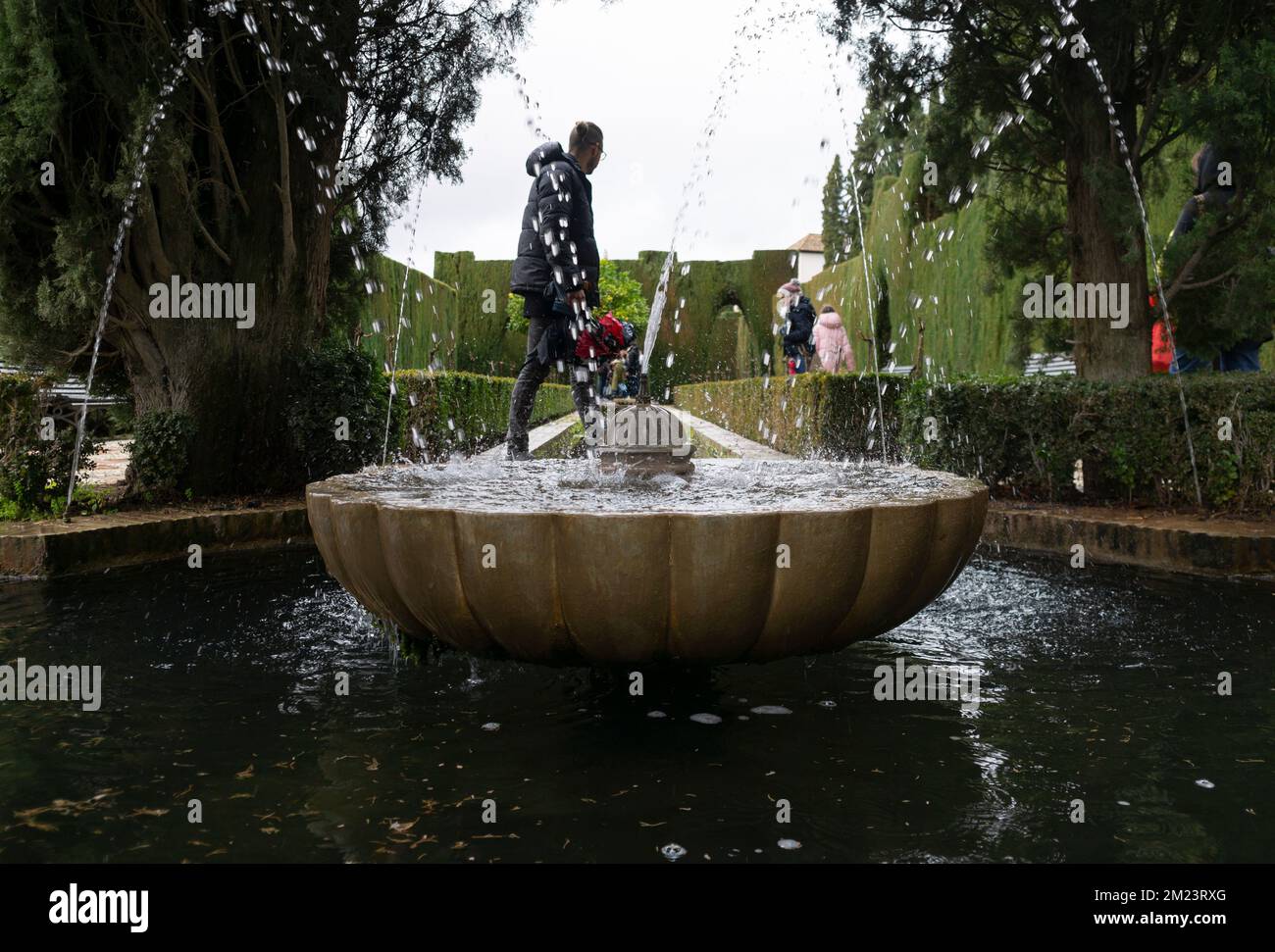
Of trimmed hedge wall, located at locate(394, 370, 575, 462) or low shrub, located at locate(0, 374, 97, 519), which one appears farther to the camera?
trimmed hedge wall, located at locate(394, 370, 575, 462)

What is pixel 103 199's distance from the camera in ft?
16.7

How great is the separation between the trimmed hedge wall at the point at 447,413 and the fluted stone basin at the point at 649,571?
4793 mm

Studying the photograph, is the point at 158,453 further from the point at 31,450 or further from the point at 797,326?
the point at 797,326

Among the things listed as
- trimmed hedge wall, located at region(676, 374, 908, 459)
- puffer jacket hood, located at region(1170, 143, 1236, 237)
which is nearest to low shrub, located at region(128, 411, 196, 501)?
trimmed hedge wall, located at region(676, 374, 908, 459)

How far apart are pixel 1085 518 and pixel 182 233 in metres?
5.21

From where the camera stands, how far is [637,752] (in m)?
2.04

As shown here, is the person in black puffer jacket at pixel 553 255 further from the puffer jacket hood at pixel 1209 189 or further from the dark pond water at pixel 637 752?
the puffer jacket hood at pixel 1209 189

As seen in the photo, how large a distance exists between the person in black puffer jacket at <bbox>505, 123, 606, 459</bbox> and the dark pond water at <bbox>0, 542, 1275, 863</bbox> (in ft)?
7.46

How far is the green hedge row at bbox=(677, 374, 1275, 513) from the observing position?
451 centimetres

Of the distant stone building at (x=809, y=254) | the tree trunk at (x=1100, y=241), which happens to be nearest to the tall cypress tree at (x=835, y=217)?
the distant stone building at (x=809, y=254)

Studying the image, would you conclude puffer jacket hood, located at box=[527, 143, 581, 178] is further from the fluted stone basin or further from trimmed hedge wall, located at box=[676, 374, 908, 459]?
trimmed hedge wall, located at box=[676, 374, 908, 459]

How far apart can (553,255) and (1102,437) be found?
3106mm

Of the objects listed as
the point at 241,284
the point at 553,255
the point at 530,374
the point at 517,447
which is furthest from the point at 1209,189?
the point at 241,284

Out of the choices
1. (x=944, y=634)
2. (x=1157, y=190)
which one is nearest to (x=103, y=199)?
(x=944, y=634)
